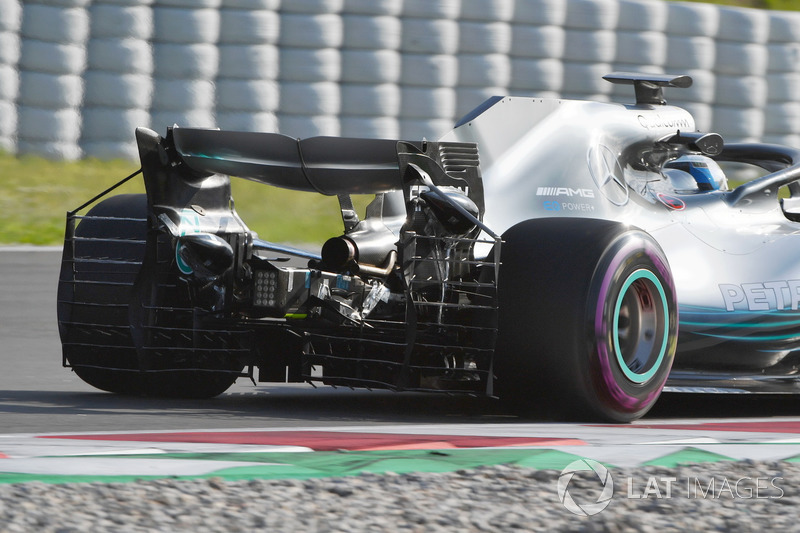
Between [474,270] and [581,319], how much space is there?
0.61m

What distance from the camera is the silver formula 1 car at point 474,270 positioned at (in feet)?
18.4

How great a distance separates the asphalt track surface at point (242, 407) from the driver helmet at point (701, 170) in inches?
42.9

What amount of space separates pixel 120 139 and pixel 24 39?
4.36 feet

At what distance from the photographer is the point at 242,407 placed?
6.24 m

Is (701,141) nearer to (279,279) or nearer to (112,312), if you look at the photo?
(279,279)

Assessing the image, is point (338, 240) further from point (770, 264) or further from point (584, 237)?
point (770, 264)

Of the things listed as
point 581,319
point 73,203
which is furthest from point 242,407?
point 73,203

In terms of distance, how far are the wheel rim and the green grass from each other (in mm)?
8718

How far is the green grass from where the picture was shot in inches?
551

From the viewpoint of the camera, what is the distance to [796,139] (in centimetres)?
1627

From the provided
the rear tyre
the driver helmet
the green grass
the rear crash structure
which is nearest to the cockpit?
A: the driver helmet

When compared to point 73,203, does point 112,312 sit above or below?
below

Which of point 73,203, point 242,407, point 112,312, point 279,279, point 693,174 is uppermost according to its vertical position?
point 73,203

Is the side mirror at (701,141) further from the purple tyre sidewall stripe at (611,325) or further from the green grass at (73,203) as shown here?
the green grass at (73,203)
